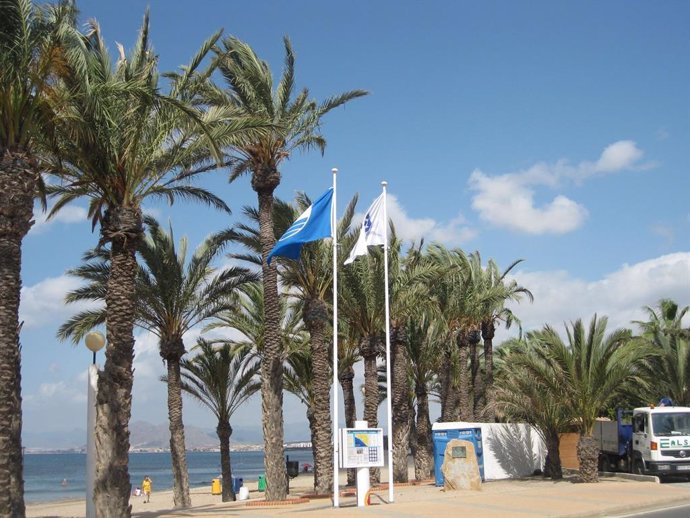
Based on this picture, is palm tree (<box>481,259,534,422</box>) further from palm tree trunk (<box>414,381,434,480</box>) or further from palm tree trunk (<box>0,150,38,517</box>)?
palm tree trunk (<box>0,150,38,517</box>)

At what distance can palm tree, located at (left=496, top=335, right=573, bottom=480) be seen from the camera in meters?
25.9

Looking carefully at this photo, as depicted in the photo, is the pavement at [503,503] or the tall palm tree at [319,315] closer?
the pavement at [503,503]

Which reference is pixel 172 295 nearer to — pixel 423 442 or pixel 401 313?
pixel 401 313

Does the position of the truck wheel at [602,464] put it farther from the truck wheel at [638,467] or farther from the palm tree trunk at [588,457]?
the palm tree trunk at [588,457]

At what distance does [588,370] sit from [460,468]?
18.1 feet

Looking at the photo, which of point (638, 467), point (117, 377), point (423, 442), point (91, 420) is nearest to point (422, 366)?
point (423, 442)

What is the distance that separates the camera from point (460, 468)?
22953 mm

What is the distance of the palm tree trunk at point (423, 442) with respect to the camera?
110 feet

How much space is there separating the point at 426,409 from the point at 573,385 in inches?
543

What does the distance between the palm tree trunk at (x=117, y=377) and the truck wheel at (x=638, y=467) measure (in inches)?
727

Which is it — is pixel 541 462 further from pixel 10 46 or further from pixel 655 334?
pixel 10 46

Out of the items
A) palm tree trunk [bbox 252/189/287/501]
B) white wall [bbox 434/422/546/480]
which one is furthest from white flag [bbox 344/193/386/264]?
white wall [bbox 434/422/546/480]

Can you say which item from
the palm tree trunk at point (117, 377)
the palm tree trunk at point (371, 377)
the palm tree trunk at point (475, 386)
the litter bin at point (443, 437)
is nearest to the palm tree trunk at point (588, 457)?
the litter bin at point (443, 437)

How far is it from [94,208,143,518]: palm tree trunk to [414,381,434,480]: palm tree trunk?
1869cm
